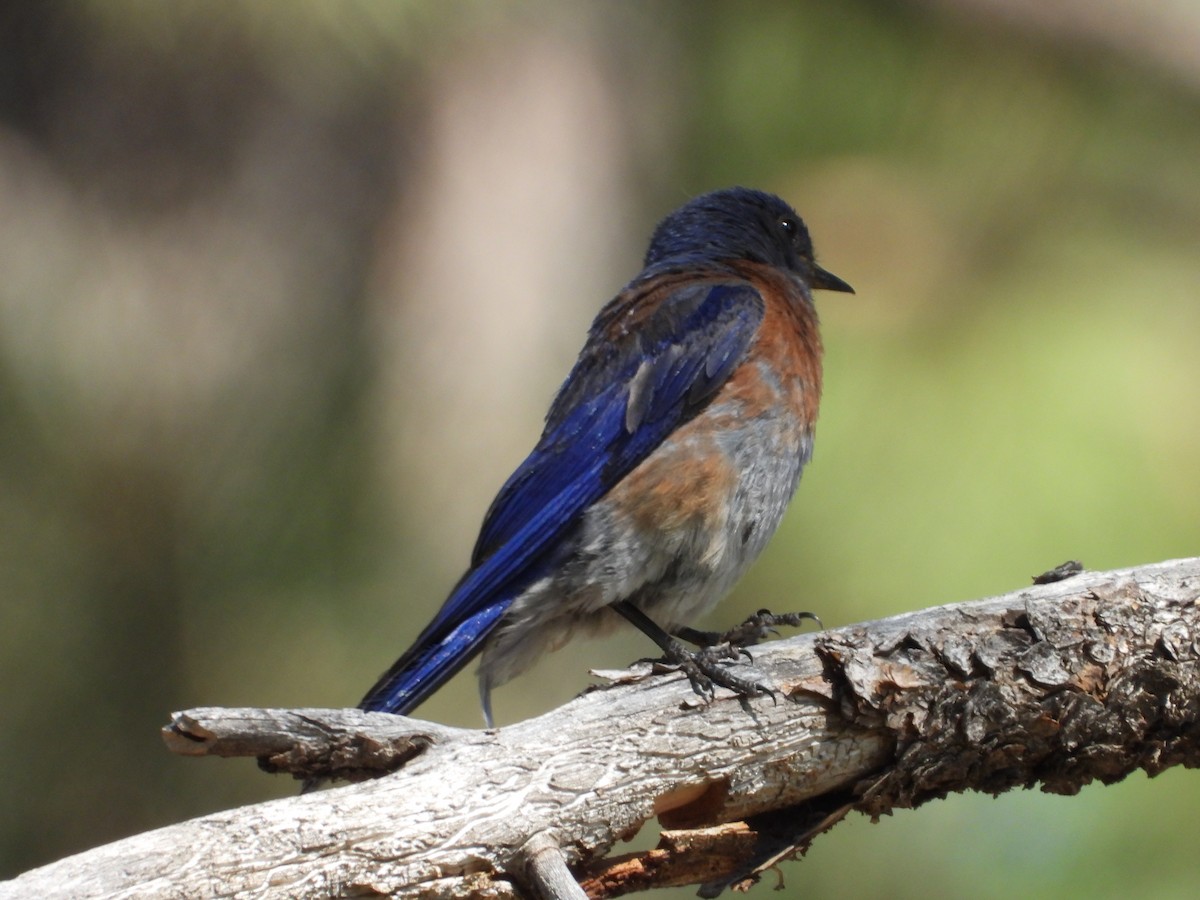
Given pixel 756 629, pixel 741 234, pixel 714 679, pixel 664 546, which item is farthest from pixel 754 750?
pixel 741 234

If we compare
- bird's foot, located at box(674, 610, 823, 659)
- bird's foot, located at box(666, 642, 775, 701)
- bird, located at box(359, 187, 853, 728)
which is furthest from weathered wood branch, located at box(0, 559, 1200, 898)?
bird, located at box(359, 187, 853, 728)

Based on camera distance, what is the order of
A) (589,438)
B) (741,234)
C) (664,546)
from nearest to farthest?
(664,546), (589,438), (741,234)

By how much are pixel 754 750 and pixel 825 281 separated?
2147mm

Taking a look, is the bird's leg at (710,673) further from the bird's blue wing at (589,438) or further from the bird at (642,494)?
the bird's blue wing at (589,438)

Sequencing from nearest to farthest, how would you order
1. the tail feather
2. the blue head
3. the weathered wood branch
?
the weathered wood branch
the tail feather
the blue head

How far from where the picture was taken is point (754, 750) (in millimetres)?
2309

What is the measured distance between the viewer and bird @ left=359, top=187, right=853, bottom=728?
303 cm

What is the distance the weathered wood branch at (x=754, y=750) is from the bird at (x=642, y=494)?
0.49 meters

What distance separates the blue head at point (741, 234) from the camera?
3969 mm

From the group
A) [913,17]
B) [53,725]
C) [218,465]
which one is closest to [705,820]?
[218,465]

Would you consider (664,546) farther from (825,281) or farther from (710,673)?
(825,281)

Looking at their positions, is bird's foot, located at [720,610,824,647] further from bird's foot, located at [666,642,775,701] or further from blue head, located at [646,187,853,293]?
blue head, located at [646,187,853,293]

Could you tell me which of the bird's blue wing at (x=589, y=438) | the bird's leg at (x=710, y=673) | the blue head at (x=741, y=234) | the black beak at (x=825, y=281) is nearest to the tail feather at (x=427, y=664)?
the bird's blue wing at (x=589, y=438)

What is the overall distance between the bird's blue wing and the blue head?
39 centimetres
